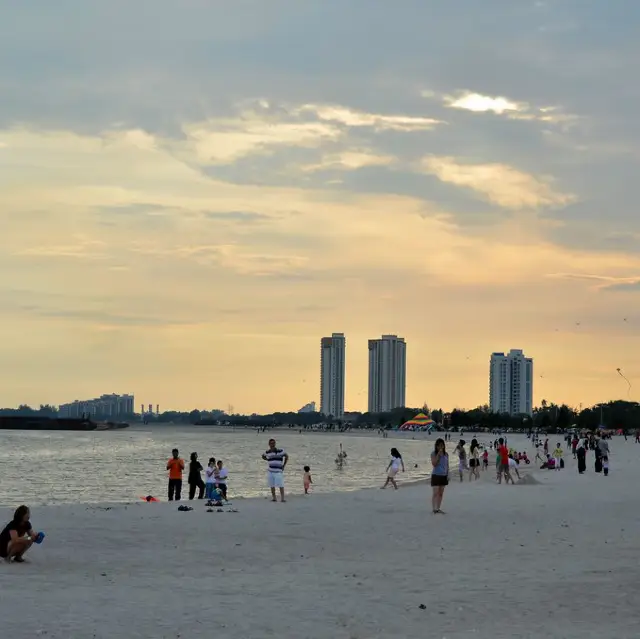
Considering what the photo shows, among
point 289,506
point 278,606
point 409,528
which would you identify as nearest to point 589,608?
point 278,606

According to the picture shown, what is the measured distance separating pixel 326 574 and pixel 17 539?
15.4 feet

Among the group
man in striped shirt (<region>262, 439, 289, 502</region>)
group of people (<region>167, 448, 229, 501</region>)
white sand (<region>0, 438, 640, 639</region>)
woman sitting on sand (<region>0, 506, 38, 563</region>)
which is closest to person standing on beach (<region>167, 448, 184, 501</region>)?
group of people (<region>167, 448, 229, 501</region>)

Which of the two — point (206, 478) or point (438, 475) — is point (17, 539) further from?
point (206, 478)

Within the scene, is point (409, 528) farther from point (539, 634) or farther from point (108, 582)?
point (539, 634)

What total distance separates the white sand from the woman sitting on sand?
0.36 m

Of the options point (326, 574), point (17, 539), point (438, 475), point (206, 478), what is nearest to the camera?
point (326, 574)

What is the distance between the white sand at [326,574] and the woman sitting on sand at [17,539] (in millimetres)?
358

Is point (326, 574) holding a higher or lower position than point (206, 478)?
lower

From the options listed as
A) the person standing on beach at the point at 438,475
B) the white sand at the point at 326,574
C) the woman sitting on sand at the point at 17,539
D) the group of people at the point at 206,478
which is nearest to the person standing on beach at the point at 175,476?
the group of people at the point at 206,478

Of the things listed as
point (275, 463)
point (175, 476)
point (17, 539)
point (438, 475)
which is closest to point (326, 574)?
point (17, 539)

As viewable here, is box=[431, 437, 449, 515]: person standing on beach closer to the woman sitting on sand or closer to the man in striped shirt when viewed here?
the man in striped shirt

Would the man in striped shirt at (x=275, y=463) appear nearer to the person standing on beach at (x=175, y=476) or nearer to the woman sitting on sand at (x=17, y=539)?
the person standing on beach at (x=175, y=476)

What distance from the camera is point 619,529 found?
66.2ft

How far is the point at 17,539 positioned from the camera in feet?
49.3
